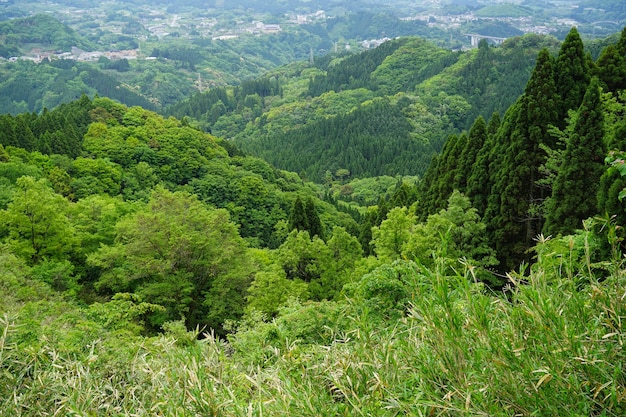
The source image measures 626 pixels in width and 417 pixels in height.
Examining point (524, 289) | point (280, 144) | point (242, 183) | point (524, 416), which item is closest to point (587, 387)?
point (524, 416)

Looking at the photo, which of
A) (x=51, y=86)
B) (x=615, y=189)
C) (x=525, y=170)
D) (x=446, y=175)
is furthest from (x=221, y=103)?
(x=615, y=189)

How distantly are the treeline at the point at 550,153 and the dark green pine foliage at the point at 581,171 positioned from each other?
0.09 ft

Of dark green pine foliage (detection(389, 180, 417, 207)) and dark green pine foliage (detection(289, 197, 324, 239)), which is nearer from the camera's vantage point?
dark green pine foliage (detection(289, 197, 324, 239))

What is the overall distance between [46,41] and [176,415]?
684 ft

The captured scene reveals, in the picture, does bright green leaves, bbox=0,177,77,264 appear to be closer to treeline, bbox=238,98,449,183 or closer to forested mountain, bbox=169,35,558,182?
treeline, bbox=238,98,449,183

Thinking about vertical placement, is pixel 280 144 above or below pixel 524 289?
below

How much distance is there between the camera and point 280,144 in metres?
94.6

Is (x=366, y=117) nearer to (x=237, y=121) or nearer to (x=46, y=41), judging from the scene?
(x=237, y=121)

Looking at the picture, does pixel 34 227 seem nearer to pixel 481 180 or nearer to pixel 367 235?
pixel 481 180

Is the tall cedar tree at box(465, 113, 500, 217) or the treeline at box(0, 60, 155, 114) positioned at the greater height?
the tall cedar tree at box(465, 113, 500, 217)

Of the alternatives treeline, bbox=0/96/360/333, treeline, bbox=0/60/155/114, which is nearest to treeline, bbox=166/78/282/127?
treeline, bbox=0/60/155/114

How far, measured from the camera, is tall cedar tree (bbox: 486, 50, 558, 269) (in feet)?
59.4

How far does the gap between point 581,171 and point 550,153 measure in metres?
1.76

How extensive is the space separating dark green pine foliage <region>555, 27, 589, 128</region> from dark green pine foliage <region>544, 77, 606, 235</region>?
3180 mm
